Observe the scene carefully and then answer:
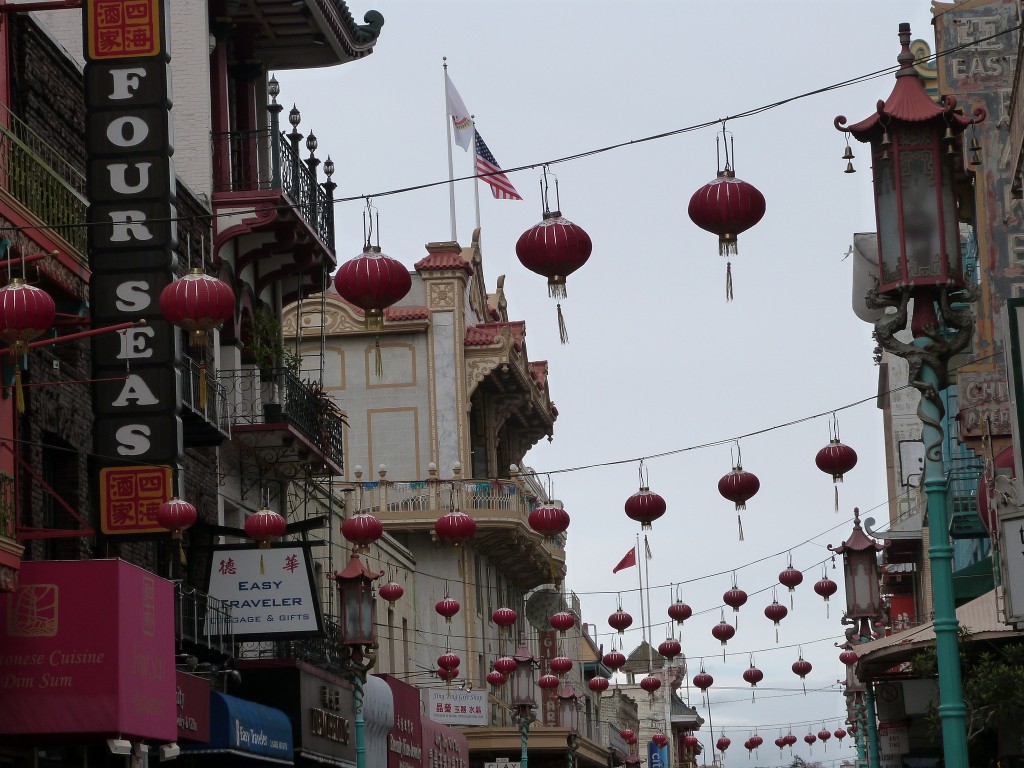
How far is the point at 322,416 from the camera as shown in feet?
99.9

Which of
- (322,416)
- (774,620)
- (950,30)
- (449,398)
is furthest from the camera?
(449,398)

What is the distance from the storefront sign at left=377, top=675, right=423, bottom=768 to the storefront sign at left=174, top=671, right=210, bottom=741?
12.3m

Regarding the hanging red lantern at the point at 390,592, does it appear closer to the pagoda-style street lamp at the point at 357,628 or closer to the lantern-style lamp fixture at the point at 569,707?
the pagoda-style street lamp at the point at 357,628

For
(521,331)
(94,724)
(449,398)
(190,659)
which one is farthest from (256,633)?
(521,331)

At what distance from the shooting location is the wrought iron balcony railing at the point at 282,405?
28.1 m

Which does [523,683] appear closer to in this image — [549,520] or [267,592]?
[549,520]

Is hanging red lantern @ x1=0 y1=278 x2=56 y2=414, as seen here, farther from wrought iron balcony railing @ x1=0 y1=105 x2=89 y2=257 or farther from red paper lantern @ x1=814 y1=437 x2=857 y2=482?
red paper lantern @ x1=814 y1=437 x2=857 y2=482

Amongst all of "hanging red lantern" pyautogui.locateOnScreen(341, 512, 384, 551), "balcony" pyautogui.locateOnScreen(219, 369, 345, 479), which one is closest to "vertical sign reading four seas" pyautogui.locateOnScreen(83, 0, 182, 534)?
"balcony" pyautogui.locateOnScreen(219, 369, 345, 479)

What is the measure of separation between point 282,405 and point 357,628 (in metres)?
3.92

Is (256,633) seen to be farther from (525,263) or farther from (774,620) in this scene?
(774,620)

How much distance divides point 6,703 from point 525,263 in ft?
22.4

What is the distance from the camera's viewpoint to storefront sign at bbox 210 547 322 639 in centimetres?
2581

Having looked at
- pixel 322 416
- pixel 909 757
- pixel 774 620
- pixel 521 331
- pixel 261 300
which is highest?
pixel 521 331

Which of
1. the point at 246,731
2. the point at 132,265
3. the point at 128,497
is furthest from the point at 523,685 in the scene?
the point at 132,265
